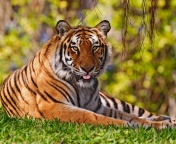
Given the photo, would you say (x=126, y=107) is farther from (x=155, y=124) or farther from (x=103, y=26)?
(x=155, y=124)

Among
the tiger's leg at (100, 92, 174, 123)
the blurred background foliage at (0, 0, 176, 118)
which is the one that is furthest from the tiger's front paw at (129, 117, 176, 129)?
the blurred background foliage at (0, 0, 176, 118)

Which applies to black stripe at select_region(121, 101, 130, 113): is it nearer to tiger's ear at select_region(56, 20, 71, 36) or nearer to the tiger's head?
the tiger's head

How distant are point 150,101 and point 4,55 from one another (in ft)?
10.5

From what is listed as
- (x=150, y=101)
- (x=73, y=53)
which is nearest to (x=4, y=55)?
(x=150, y=101)

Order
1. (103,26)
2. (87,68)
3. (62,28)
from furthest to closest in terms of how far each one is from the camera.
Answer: (103,26)
(62,28)
(87,68)

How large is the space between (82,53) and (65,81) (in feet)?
1.26

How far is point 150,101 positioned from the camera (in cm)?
1491

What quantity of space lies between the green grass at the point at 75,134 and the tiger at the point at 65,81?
1097mm

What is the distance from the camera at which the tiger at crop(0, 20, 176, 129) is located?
26.3ft

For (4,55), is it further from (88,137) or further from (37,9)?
(88,137)

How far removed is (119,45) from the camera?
14.2 metres

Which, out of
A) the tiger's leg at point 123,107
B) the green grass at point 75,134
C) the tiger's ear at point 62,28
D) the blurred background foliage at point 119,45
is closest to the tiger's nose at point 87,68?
the tiger's ear at point 62,28

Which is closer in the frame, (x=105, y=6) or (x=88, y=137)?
(x=88, y=137)

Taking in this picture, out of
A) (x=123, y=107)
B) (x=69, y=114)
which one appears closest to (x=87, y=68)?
(x=69, y=114)
